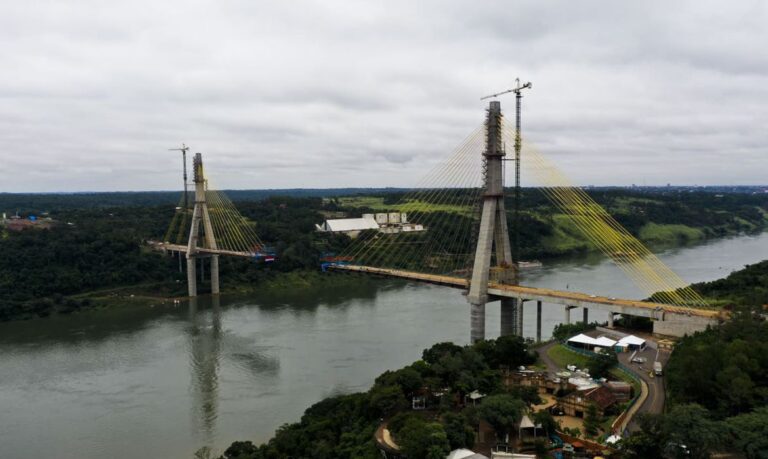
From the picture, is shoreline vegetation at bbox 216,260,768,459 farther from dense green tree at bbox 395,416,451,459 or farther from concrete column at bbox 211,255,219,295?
concrete column at bbox 211,255,219,295

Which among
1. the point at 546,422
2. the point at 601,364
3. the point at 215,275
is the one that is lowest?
the point at 215,275

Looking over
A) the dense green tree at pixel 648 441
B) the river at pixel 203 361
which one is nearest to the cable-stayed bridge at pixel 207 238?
the river at pixel 203 361

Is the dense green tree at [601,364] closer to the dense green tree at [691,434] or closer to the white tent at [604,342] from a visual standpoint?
the white tent at [604,342]

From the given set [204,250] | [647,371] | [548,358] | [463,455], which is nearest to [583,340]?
[548,358]

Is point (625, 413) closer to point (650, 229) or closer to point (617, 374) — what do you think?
point (617, 374)

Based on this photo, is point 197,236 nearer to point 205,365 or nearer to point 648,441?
point 205,365

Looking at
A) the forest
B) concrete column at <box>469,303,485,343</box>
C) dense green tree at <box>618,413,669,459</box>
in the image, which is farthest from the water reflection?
dense green tree at <box>618,413,669,459</box>

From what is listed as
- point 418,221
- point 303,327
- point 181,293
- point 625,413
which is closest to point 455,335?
point 303,327
